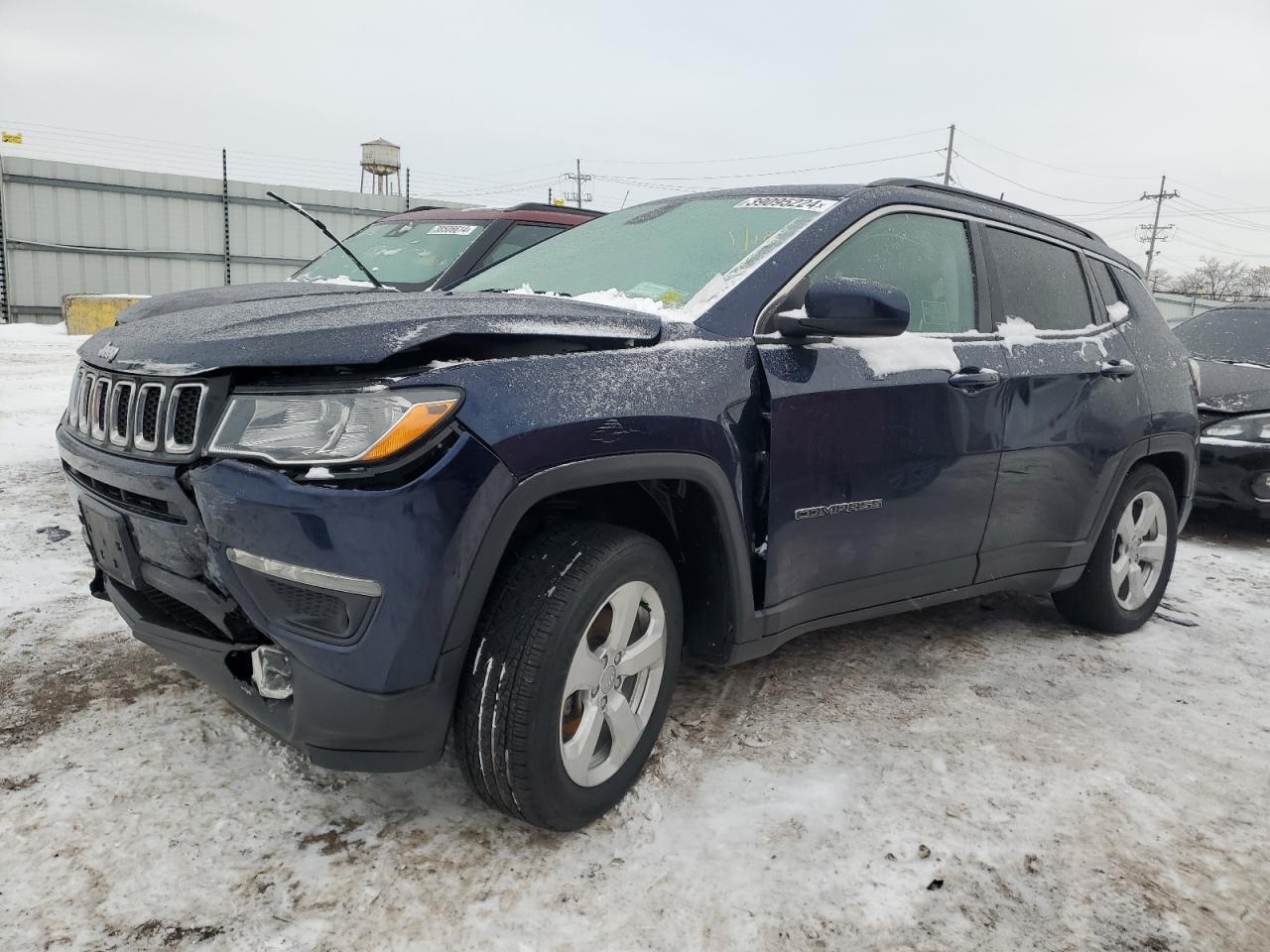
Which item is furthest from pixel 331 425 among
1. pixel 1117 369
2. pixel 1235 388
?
pixel 1235 388

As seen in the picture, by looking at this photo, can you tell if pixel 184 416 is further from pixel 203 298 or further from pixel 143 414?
pixel 203 298

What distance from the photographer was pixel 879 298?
242 centimetres

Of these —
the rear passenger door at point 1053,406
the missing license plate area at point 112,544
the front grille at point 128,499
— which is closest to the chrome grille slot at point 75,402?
the front grille at point 128,499

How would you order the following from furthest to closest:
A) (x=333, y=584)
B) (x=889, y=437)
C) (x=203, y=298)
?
(x=203, y=298) → (x=889, y=437) → (x=333, y=584)

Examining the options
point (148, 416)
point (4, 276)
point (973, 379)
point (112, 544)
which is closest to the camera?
point (148, 416)

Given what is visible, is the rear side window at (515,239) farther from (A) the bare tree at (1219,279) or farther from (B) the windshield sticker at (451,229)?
(A) the bare tree at (1219,279)

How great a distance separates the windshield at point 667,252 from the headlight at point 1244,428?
13.9ft

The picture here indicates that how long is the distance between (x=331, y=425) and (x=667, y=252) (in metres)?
1.39

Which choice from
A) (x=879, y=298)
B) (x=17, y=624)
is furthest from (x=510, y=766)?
(x=17, y=624)

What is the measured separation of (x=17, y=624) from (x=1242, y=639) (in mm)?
4776

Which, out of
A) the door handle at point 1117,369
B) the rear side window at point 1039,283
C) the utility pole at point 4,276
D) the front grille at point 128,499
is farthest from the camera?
Result: the utility pole at point 4,276

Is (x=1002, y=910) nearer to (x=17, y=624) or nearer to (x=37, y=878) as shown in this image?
(x=37, y=878)

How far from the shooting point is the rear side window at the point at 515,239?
6066mm

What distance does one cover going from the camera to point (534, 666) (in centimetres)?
198
